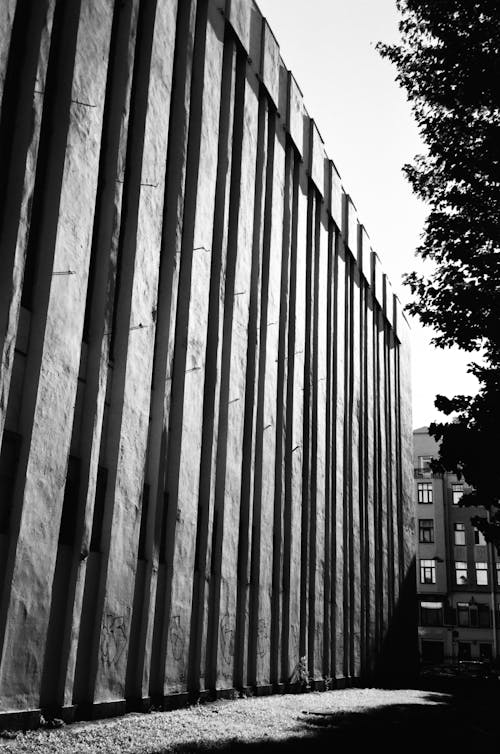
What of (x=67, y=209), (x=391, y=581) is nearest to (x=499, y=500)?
(x=67, y=209)

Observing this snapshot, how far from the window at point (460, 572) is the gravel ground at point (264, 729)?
4083 cm

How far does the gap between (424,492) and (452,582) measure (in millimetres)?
7247

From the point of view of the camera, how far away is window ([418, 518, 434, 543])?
56.9 metres

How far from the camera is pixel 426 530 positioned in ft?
188

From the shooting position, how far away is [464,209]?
48.0 feet

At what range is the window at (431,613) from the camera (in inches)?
2144

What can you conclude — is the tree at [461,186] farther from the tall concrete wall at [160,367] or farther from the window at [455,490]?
the window at [455,490]

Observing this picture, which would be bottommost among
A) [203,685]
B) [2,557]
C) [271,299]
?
[203,685]

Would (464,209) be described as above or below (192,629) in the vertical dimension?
above

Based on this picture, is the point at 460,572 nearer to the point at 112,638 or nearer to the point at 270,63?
the point at 270,63

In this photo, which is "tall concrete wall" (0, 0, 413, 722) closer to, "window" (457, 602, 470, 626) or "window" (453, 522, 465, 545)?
"window" (457, 602, 470, 626)

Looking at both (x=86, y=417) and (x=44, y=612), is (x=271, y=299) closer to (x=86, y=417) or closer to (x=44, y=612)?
(x=86, y=417)

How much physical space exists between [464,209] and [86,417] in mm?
8510

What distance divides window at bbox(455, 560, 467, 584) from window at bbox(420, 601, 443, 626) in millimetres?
2235
